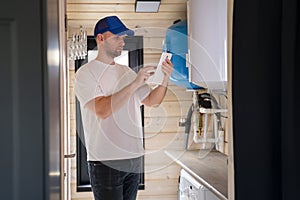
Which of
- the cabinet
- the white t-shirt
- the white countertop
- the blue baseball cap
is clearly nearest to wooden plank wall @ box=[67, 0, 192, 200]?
the white countertop

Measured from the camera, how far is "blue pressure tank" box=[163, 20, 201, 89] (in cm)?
309

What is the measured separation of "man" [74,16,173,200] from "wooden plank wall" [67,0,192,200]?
0.86 metres

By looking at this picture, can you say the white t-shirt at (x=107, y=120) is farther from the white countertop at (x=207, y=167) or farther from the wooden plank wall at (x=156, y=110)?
the wooden plank wall at (x=156, y=110)

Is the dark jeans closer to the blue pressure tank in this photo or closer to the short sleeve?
the short sleeve

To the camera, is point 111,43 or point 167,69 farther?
point 167,69

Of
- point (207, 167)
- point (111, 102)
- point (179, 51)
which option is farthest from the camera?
point (179, 51)

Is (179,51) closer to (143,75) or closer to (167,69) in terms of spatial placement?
(167,69)

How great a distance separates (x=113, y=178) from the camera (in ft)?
7.53

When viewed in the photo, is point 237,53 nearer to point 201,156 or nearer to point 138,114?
point 138,114

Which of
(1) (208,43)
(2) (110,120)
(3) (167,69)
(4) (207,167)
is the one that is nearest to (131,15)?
(3) (167,69)

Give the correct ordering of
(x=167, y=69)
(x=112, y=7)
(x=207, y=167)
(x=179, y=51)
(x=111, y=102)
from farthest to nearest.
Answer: (x=112, y=7), (x=179, y=51), (x=167, y=69), (x=207, y=167), (x=111, y=102)

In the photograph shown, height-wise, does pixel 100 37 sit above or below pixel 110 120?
above

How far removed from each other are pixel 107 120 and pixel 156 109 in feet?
3.80

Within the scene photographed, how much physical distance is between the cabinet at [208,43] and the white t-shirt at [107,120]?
0.51 metres
